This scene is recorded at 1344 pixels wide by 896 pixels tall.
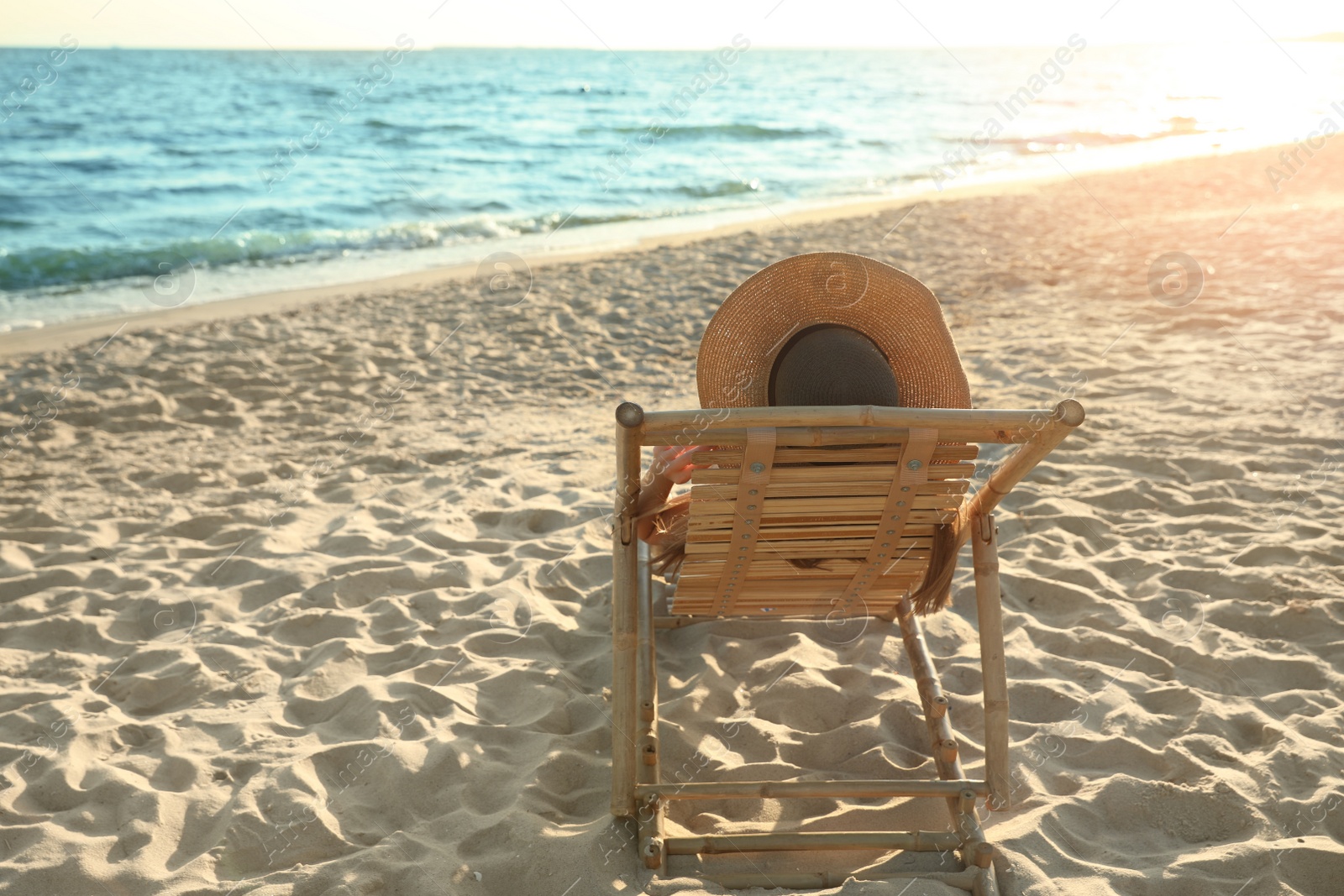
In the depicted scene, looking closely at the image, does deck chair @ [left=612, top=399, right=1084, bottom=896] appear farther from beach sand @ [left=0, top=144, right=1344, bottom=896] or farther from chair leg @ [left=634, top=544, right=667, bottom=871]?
beach sand @ [left=0, top=144, right=1344, bottom=896]

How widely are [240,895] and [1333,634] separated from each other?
3.06 m

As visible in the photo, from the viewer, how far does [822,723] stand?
261 centimetres

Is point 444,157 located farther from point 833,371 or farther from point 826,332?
point 833,371

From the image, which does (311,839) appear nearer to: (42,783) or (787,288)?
(42,783)

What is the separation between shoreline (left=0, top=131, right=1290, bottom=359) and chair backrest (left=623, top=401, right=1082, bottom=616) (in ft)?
18.9

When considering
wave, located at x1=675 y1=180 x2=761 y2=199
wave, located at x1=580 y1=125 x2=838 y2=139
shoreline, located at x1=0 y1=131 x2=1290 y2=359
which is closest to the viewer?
shoreline, located at x1=0 y1=131 x2=1290 y2=359

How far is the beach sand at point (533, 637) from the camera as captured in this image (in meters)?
2.12

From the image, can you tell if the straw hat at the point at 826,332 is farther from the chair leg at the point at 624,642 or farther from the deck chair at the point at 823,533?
the chair leg at the point at 624,642

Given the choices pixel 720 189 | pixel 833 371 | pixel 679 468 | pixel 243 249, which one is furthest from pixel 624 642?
pixel 720 189

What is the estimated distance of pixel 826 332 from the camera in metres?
2.31

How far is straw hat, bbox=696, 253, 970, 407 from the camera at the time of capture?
228cm

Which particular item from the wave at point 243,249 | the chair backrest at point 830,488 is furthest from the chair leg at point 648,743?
the wave at point 243,249

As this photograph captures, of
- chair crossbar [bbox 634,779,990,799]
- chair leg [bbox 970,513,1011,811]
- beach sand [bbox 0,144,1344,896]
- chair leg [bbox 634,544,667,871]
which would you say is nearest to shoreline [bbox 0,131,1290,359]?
beach sand [bbox 0,144,1344,896]

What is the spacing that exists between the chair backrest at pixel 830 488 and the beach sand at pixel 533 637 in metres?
0.52
